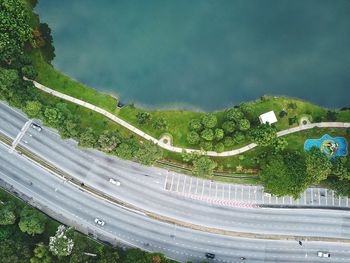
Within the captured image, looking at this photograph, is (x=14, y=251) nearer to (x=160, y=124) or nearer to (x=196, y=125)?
(x=160, y=124)

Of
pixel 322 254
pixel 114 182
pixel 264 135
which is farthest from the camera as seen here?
pixel 114 182

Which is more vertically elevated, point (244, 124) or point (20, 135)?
point (244, 124)

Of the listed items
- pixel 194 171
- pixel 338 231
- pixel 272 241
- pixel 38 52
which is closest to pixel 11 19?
pixel 38 52

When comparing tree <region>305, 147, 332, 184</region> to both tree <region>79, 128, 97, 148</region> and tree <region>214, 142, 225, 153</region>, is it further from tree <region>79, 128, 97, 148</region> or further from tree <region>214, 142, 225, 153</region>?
tree <region>79, 128, 97, 148</region>

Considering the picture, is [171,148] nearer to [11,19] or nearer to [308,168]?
[308,168]

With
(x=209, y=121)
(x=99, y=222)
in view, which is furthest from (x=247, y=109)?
(x=99, y=222)

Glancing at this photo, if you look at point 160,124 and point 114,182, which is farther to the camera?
point 160,124

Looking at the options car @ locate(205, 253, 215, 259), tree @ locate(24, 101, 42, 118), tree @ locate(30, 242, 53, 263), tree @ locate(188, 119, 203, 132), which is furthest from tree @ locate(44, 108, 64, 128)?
car @ locate(205, 253, 215, 259)

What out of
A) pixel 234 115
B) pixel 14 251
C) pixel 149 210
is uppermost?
pixel 234 115

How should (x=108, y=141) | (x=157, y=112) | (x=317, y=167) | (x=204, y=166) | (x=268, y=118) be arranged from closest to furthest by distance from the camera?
1. (x=108, y=141)
2. (x=317, y=167)
3. (x=204, y=166)
4. (x=268, y=118)
5. (x=157, y=112)
